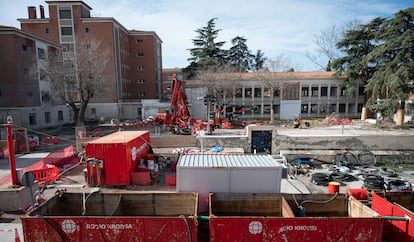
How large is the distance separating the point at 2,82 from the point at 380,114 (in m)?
49.9

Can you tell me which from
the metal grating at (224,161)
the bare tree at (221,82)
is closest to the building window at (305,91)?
the bare tree at (221,82)

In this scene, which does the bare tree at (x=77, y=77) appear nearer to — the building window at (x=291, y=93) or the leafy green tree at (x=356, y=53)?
the building window at (x=291, y=93)

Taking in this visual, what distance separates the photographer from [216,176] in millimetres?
9445

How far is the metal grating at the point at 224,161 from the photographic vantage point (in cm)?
966

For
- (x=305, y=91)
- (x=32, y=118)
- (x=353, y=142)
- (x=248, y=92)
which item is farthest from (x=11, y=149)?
(x=305, y=91)

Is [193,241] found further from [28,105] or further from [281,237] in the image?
[28,105]

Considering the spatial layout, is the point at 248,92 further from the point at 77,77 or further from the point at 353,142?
the point at 353,142

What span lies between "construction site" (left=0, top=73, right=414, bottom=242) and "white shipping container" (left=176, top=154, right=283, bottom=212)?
39mm

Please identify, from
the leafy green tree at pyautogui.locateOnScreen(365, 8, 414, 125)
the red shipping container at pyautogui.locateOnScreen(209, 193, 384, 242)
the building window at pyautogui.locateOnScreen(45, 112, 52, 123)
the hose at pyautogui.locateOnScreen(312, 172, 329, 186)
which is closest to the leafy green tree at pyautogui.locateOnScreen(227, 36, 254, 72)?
the leafy green tree at pyautogui.locateOnScreen(365, 8, 414, 125)

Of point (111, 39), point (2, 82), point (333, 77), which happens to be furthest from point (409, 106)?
point (2, 82)

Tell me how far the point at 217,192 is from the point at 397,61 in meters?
Answer: 30.1

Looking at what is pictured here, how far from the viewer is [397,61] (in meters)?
28.3

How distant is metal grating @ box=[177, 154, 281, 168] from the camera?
9664 millimetres

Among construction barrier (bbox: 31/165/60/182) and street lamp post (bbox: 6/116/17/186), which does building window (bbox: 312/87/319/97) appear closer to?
construction barrier (bbox: 31/165/60/182)
